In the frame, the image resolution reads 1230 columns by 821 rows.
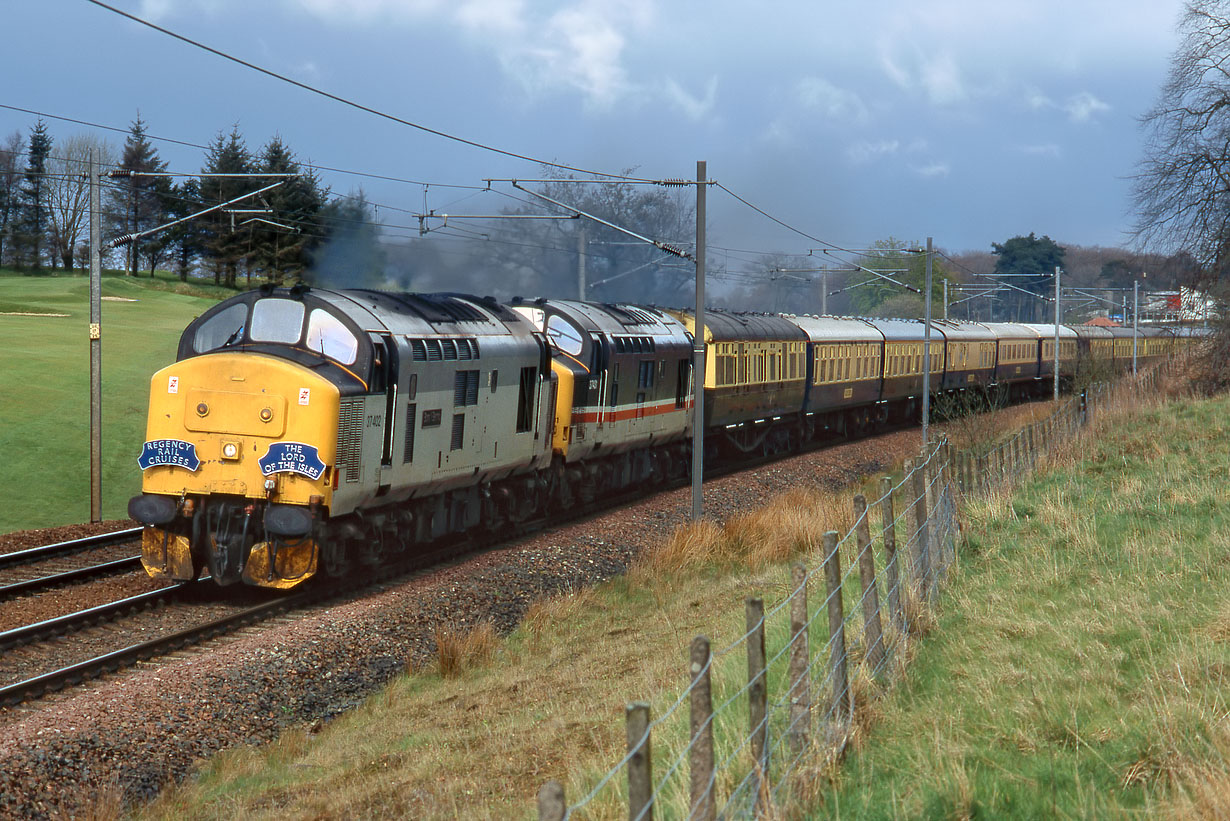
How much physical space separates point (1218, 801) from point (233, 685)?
840 cm

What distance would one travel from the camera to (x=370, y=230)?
1299 inches

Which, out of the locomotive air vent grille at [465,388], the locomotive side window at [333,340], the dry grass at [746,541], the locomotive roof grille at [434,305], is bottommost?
the dry grass at [746,541]

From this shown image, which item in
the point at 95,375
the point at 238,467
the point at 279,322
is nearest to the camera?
the point at 238,467

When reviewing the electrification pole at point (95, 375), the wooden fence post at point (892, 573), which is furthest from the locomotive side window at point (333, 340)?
the electrification pole at point (95, 375)

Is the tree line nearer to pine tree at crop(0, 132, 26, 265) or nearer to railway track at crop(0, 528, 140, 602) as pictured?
pine tree at crop(0, 132, 26, 265)

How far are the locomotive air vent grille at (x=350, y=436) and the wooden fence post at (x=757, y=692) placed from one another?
357 inches

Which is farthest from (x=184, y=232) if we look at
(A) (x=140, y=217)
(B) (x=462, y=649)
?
(B) (x=462, y=649)

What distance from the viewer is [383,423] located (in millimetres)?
15180

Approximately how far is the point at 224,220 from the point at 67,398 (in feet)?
90.7

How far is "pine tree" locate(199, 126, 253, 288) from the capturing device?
62.3m

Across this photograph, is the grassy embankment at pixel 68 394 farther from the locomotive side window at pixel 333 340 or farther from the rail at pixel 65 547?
the locomotive side window at pixel 333 340

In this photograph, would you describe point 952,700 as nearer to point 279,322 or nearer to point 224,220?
point 279,322

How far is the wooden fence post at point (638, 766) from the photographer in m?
4.39

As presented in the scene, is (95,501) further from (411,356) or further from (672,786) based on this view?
(672,786)
